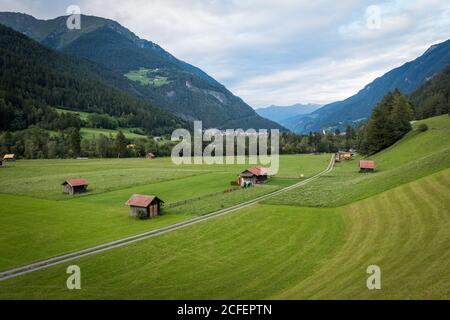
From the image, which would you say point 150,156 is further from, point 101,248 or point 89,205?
point 101,248

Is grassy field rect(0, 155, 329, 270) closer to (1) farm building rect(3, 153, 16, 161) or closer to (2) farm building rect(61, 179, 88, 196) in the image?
(2) farm building rect(61, 179, 88, 196)

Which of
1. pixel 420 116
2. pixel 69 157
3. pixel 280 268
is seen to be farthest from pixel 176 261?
pixel 420 116

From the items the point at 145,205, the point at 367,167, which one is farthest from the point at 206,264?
the point at 367,167

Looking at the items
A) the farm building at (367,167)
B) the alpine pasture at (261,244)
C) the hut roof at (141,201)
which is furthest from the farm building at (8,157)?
the farm building at (367,167)

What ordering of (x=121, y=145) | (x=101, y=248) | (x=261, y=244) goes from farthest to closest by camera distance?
1. (x=121, y=145)
2. (x=101, y=248)
3. (x=261, y=244)
